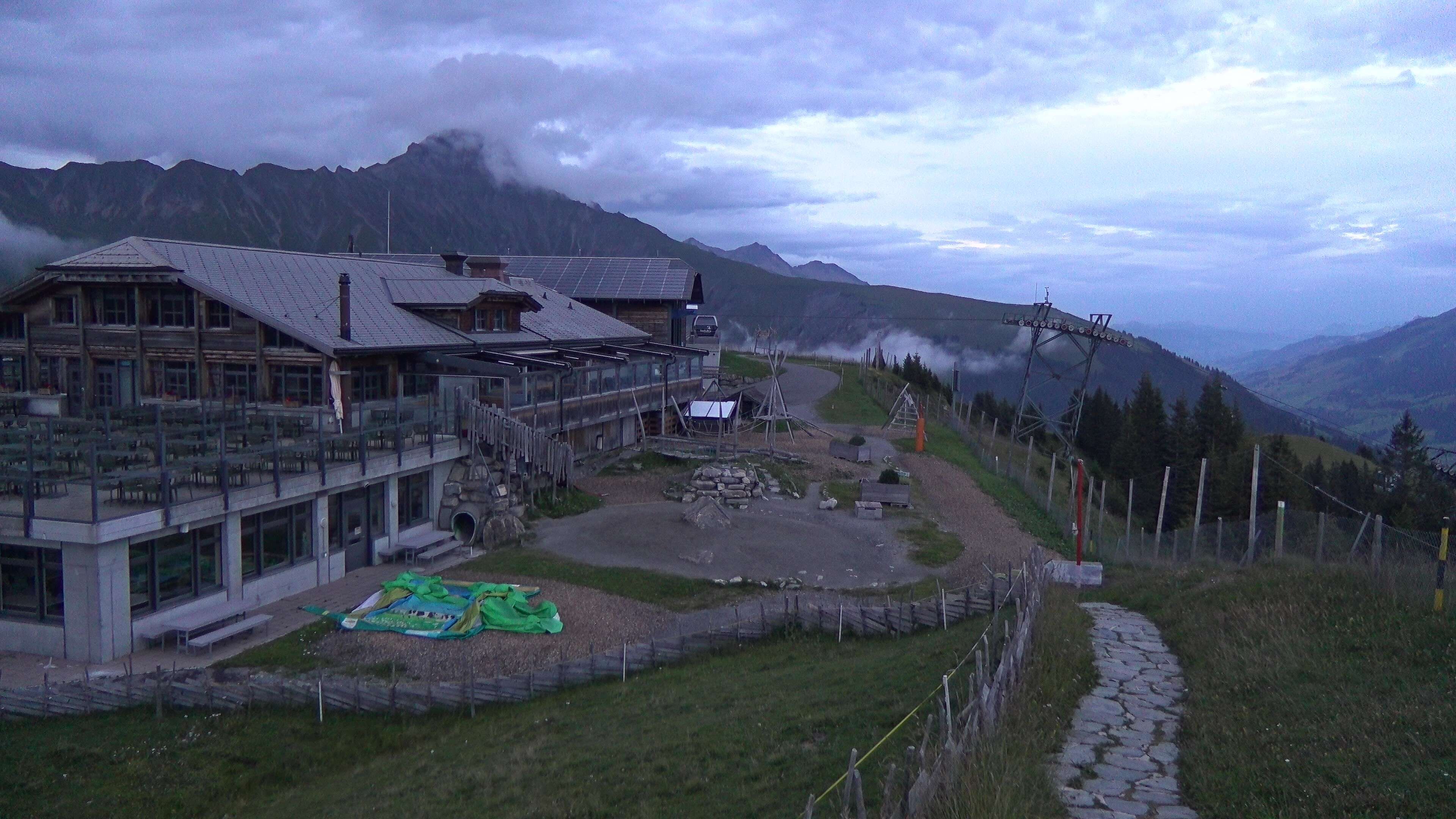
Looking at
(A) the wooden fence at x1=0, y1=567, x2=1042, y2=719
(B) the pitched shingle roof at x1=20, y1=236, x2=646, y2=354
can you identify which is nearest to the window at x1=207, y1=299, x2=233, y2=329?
(B) the pitched shingle roof at x1=20, y1=236, x2=646, y2=354

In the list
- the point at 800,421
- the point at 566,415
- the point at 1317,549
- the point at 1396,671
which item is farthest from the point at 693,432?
the point at 1396,671

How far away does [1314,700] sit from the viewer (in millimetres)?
10438

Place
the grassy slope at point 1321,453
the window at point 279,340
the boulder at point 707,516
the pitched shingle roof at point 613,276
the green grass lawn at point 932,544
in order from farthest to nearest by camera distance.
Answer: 1. the grassy slope at point 1321,453
2. the pitched shingle roof at point 613,276
3. the boulder at point 707,516
4. the window at point 279,340
5. the green grass lawn at point 932,544

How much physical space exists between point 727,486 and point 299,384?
13.6 meters

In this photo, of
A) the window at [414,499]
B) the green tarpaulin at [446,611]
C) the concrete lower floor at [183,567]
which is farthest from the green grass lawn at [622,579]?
the concrete lower floor at [183,567]

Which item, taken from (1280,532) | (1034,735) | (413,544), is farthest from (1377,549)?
(413,544)

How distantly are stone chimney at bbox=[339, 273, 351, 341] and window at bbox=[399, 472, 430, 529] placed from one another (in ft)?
→ 15.2

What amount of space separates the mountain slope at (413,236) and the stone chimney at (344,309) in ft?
306

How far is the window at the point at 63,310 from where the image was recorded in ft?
96.0

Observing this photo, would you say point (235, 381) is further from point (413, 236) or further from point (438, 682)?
point (413, 236)

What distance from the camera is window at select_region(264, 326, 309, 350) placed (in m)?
27.5

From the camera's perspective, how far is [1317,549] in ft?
60.3

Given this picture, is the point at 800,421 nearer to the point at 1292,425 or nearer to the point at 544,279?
the point at 544,279

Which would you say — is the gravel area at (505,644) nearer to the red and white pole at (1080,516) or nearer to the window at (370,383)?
the red and white pole at (1080,516)
